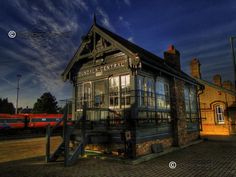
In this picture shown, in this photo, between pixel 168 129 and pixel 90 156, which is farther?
pixel 168 129

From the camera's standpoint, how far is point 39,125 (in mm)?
35188

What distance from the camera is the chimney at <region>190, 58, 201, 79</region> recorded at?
2687 cm

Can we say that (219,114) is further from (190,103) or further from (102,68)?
(102,68)

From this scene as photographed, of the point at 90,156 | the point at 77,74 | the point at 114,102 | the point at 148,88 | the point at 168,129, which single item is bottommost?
the point at 90,156

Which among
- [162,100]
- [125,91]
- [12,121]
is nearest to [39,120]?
[12,121]

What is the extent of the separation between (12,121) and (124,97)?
91.3 ft

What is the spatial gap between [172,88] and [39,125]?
28794 mm

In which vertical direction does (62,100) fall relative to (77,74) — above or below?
below

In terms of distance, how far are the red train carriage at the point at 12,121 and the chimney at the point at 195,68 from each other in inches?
1120

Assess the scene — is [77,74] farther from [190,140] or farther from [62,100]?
[190,140]

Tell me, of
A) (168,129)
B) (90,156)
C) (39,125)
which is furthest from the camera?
(39,125)

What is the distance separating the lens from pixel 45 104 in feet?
207

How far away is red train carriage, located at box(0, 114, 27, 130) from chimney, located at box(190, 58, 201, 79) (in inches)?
1120

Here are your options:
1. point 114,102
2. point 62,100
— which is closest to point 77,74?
point 62,100
